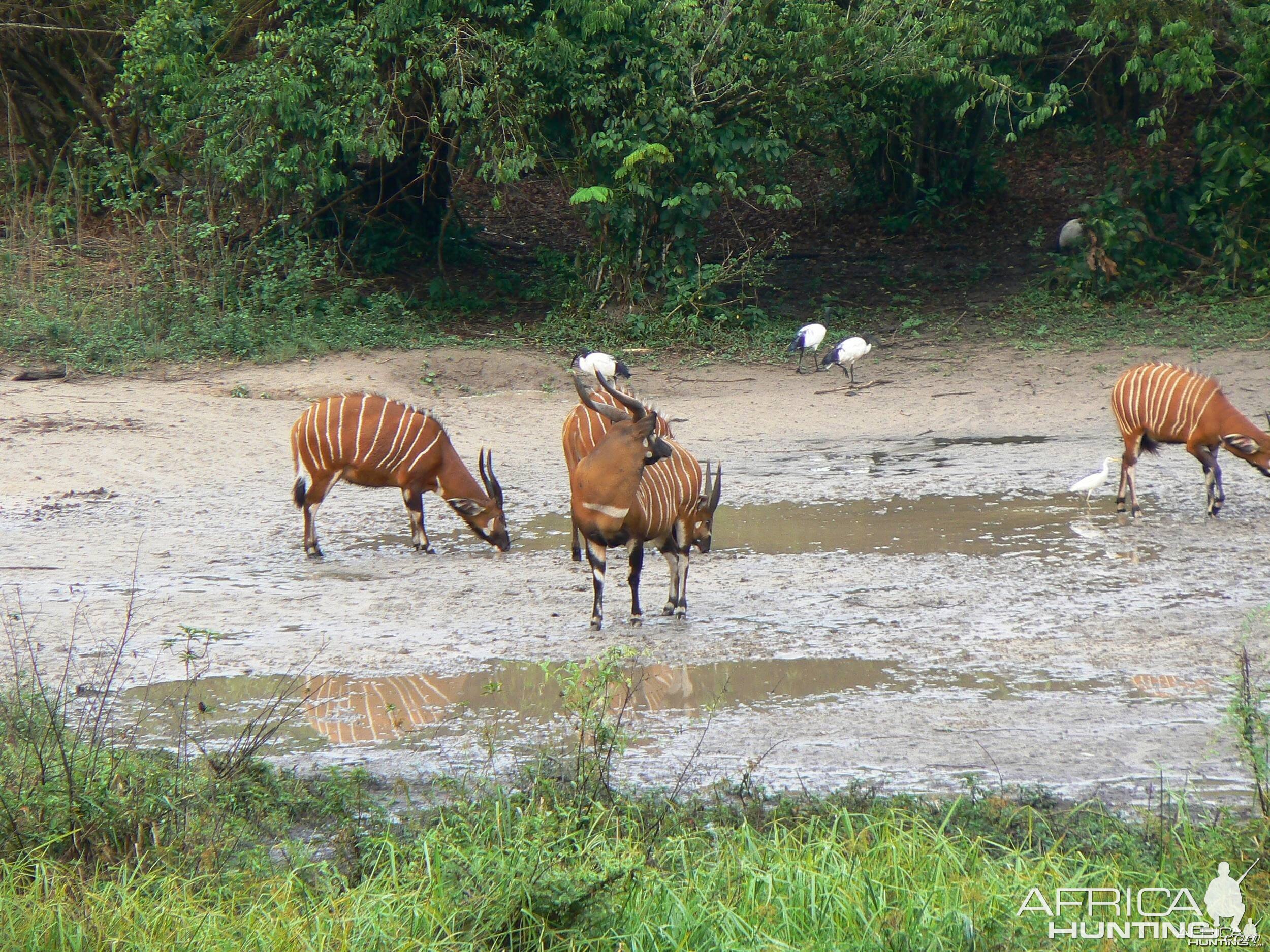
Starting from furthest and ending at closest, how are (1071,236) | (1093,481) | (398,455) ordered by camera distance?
1. (1071,236)
2. (1093,481)
3. (398,455)

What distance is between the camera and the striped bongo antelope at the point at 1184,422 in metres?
9.18

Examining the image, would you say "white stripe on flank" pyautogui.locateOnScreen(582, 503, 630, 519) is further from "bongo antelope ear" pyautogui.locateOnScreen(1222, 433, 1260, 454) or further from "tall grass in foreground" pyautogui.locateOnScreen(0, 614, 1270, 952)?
"bongo antelope ear" pyautogui.locateOnScreen(1222, 433, 1260, 454)

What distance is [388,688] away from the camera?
235 inches

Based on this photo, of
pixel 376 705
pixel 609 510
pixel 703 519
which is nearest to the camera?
pixel 376 705

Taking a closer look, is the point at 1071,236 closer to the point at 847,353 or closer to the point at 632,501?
the point at 847,353

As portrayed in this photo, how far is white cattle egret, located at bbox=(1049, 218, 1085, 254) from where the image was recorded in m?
17.8

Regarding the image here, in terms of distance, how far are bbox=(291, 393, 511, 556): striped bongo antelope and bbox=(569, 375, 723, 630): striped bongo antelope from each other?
172 centimetres

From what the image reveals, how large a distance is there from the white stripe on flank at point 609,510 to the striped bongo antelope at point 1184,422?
4.35 m

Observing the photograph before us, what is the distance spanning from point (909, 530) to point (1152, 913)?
533cm

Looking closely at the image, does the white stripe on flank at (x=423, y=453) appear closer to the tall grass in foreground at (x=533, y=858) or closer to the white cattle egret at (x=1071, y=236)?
the tall grass in foreground at (x=533, y=858)

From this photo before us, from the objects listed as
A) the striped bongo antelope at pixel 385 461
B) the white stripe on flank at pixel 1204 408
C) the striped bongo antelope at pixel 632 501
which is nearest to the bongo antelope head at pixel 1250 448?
the white stripe on flank at pixel 1204 408

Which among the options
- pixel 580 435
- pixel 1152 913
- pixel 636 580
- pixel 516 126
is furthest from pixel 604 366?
pixel 1152 913

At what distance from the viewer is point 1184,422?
9.23 metres

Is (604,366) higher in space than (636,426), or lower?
lower
